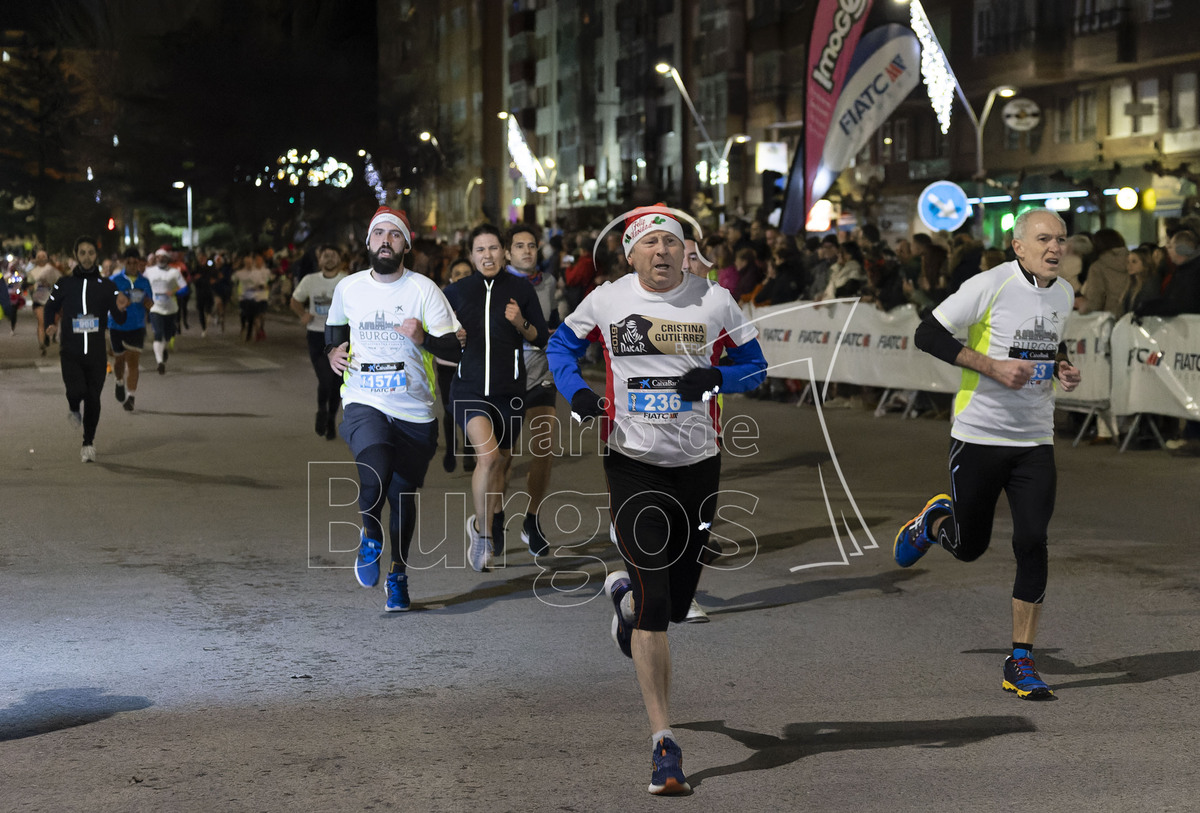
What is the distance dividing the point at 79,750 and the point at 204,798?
788mm

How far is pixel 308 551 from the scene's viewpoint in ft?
31.4

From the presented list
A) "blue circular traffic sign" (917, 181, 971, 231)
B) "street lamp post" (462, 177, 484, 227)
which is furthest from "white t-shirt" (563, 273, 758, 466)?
"street lamp post" (462, 177, 484, 227)

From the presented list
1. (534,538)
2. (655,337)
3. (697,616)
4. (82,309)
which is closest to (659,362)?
(655,337)

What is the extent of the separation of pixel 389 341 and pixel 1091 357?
8.94 meters

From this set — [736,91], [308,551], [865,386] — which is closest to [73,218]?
[736,91]

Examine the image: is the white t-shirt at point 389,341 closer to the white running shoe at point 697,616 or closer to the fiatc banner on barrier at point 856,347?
the white running shoe at point 697,616

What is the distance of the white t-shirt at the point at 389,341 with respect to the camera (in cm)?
807

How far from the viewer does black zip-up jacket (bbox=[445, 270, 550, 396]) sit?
9.43m

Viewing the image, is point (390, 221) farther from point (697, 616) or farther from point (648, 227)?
point (648, 227)

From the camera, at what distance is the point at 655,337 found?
220 inches

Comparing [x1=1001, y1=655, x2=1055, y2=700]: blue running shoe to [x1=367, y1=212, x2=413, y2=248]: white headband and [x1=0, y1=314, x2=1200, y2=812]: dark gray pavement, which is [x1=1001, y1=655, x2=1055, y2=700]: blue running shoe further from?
[x1=367, y1=212, x2=413, y2=248]: white headband

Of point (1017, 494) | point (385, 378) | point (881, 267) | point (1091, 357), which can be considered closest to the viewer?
point (1017, 494)

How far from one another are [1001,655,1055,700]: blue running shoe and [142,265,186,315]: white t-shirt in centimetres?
2109

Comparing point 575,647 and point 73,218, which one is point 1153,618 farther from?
point 73,218
